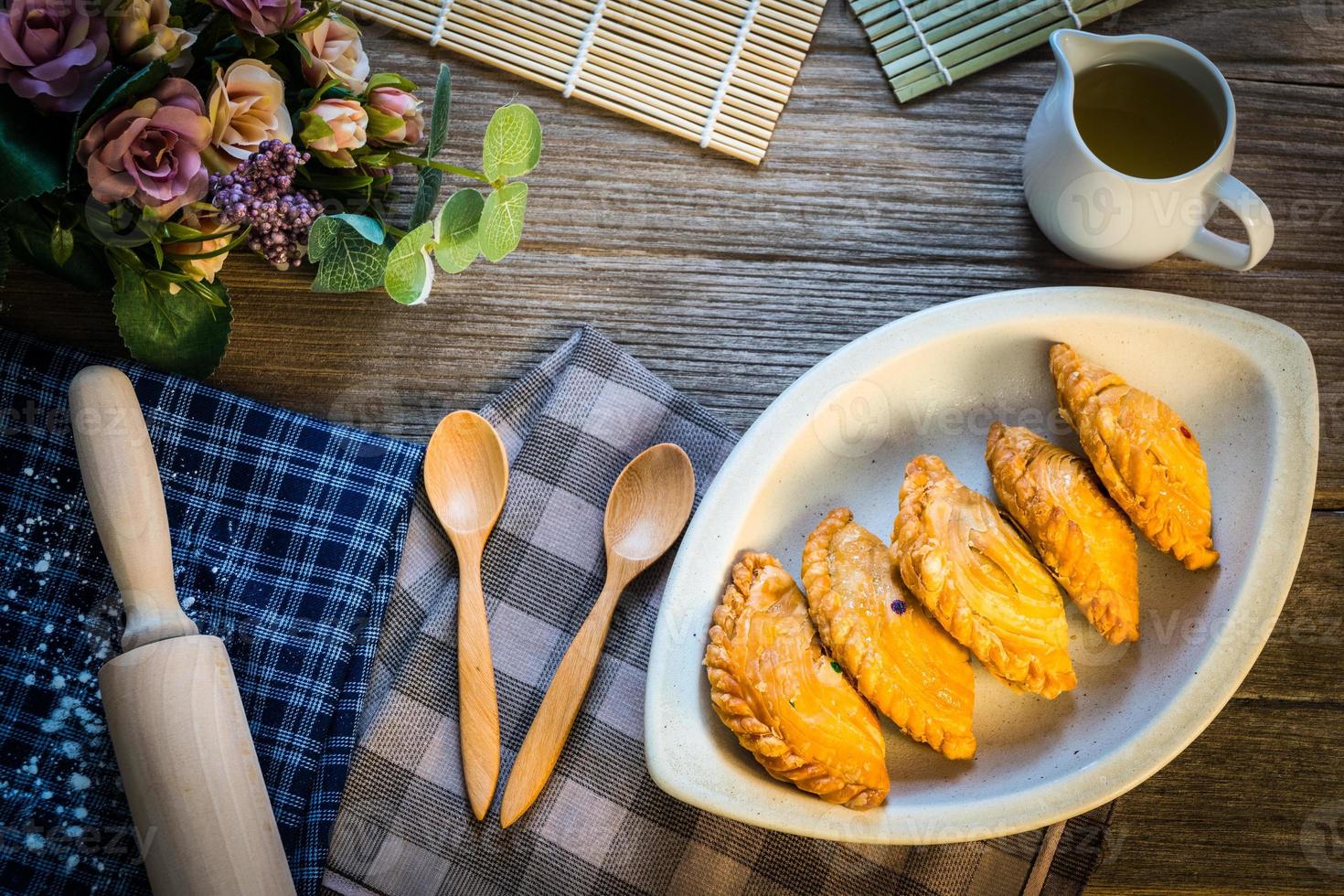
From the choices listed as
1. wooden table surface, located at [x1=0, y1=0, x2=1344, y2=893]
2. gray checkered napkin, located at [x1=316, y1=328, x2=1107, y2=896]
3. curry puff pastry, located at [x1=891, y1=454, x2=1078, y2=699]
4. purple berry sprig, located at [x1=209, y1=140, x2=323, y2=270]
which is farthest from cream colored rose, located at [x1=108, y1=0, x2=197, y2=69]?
curry puff pastry, located at [x1=891, y1=454, x2=1078, y2=699]

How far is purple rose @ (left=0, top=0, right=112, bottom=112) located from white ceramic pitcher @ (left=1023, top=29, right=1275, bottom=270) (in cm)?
112

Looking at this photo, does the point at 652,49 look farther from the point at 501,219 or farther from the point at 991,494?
the point at 991,494

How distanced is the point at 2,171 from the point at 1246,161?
1.66 metres

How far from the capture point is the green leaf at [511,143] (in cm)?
114

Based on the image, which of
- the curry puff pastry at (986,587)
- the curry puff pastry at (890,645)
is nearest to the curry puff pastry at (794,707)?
the curry puff pastry at (890,645)

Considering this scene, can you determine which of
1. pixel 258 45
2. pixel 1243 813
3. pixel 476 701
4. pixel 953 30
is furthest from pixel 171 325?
pixel 1243 813

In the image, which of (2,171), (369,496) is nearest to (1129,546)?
(369,496)

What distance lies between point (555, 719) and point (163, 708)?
0.47 meters

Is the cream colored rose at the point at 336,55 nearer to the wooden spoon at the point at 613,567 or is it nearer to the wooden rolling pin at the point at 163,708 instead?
the wooden rolling pin at the point at 163,708

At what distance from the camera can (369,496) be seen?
1.40 m

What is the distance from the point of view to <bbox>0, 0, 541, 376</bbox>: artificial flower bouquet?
1.03m

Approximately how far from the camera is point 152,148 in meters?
1.05

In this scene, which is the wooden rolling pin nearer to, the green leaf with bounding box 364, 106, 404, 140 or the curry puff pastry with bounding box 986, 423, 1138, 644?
the green leaf with bounding box 364, 106, 404, 140

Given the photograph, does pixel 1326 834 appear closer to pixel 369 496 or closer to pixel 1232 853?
pixel 1232 853
